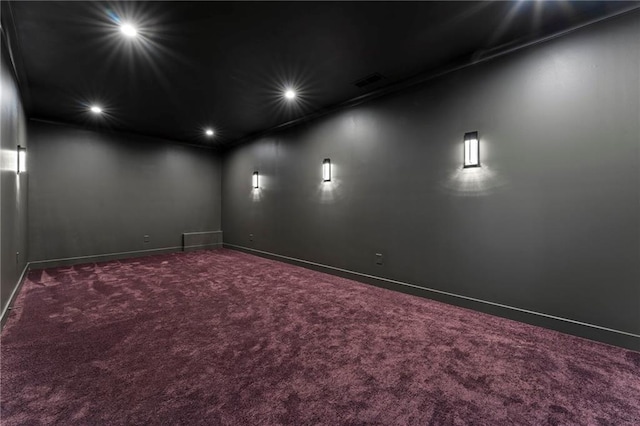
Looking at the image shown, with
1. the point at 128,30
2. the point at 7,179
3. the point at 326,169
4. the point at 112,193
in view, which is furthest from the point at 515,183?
the point at 112,193

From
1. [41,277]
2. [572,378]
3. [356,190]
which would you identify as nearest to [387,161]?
[356,190]

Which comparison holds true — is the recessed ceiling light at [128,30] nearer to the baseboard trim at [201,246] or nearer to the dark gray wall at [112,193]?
the dark gray wall at [112,193]

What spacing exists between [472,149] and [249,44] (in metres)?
2.69

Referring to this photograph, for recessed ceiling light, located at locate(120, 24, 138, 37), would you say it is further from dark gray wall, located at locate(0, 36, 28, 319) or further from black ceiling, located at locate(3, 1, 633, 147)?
dark gray wall, located at locate(0, 36, 28, 319)

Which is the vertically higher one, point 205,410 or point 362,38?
point 362,38

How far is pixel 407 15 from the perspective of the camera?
7.75 ft

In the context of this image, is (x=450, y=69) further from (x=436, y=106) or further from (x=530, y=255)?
(x=530, y=255)

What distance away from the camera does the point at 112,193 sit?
5.85m

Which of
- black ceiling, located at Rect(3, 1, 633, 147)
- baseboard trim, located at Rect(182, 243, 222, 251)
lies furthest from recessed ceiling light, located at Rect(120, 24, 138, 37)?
baseboard trim, located at Rect(182, 243, 222, 251)

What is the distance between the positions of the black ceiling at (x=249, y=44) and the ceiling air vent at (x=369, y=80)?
0.19 feet

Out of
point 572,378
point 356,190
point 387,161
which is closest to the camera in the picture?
point 572,378

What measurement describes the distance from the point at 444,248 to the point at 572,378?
63.8 inches

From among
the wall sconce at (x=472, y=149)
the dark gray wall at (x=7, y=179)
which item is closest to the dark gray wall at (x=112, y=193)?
the dark gray wall at (x=7, y=179)

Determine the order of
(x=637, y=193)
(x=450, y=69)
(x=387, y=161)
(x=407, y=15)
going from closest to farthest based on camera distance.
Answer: (x=637, y=193) < (x=407, y=15) < (x=450, y=69) < (x=387, y=161)
